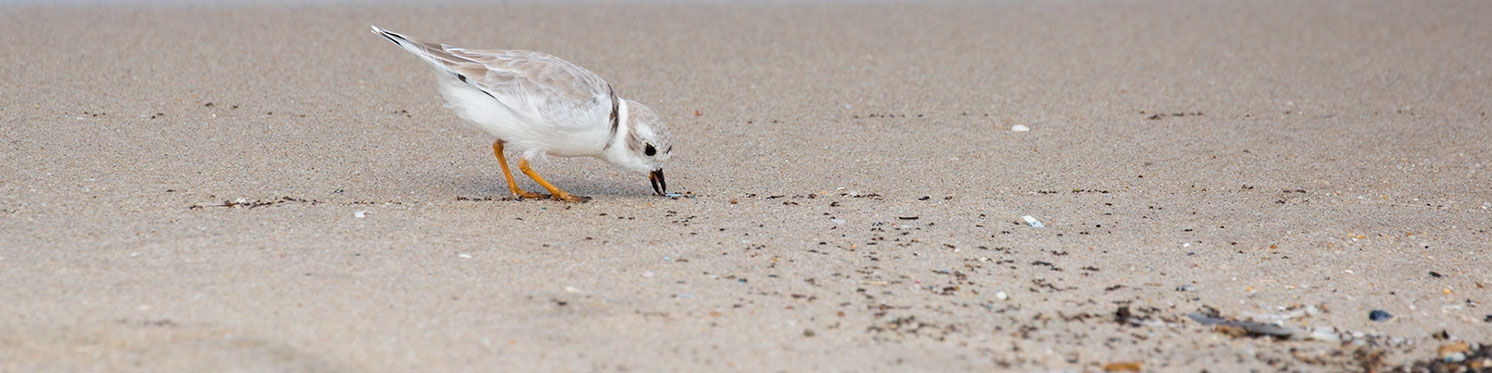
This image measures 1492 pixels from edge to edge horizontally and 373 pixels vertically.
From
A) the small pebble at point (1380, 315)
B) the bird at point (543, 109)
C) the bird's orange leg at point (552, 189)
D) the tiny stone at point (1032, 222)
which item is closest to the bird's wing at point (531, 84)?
the bird at point (543, 109)

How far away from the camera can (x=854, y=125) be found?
8141 millimetres

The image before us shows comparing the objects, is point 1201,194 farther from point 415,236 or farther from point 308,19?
point 308,19

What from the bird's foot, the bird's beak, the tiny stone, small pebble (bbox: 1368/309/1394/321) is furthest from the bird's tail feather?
small pebble (bbox: 1368/309/1394/321)

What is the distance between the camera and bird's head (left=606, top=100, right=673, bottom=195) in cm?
602

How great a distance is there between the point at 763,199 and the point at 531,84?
1249 mm

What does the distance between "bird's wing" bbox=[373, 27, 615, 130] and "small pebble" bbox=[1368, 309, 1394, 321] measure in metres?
3.27

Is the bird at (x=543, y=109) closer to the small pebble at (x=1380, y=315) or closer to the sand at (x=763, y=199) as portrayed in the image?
the sand at (x=763, y=199)

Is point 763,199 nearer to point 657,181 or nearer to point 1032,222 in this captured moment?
point 657,181

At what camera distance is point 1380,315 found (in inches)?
177

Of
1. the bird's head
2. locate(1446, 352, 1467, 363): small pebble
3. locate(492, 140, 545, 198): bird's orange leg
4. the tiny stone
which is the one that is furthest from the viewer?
locate(492, 140, 545, 198): bird's orange leg

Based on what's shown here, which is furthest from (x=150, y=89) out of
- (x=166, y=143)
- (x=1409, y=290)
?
(x=1409, y=290)

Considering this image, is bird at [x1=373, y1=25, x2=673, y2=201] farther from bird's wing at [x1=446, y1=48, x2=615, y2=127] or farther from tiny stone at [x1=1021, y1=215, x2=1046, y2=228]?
tiny stone at [x1=1021, y1=215, x2=1046, y2=228]

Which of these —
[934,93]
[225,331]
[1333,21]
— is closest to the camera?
[225,331]

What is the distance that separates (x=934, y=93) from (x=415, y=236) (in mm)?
4803
